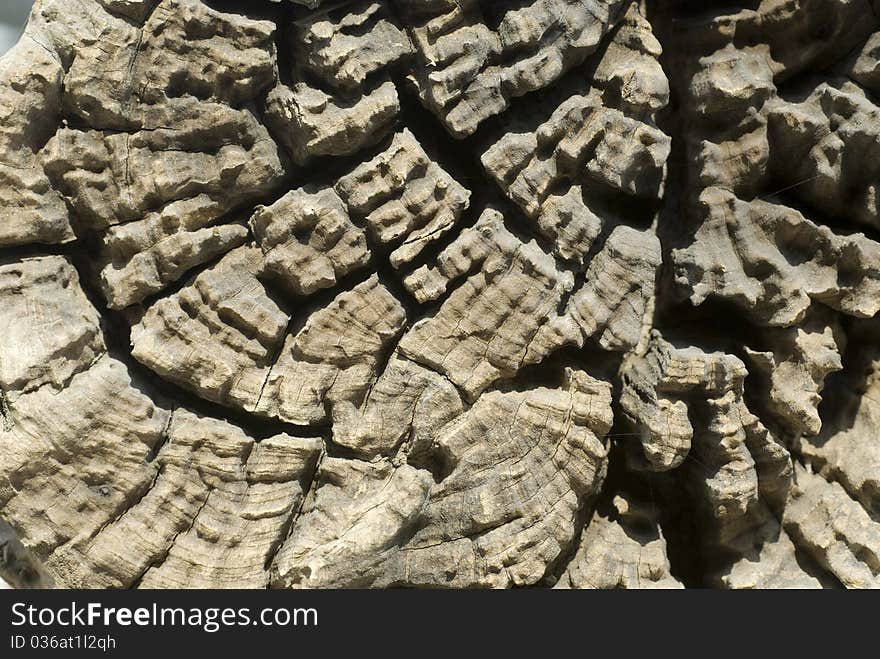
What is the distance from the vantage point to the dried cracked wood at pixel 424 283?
1.23 m

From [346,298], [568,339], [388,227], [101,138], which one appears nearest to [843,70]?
[568,339]

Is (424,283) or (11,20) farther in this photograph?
(11,20)

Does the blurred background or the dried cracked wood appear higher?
the blurred background

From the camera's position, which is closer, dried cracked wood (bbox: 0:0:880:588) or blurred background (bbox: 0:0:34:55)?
dried cracked wood (bbox: 0:0:880:588)

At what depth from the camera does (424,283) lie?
1.31 metres

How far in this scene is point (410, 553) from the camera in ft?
4.34

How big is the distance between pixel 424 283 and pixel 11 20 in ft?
3.85

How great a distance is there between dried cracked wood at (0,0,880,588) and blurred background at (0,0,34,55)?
59cm

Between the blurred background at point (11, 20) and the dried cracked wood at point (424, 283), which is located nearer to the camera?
the dried cracked wood at point (424, 283)

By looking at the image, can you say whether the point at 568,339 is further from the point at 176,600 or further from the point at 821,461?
the point at 176,600

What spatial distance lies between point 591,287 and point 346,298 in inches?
17.3

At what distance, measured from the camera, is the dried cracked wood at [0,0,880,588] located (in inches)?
48.3

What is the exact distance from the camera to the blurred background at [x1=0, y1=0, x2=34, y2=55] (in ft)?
5.50

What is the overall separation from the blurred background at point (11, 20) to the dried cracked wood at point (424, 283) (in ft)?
1.93
